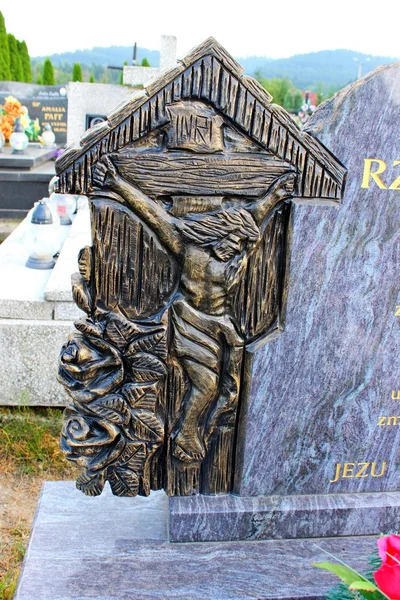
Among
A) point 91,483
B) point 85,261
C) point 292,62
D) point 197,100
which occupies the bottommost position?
point 91,483

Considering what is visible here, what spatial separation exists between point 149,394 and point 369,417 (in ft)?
2.76

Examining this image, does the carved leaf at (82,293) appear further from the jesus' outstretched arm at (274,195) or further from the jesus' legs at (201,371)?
the jesus' outstretched arm at (274,195)

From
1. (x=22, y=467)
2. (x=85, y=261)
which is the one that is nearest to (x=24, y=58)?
(x=22, y=467)

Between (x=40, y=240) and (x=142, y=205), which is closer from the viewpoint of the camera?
(x=142, y=205)

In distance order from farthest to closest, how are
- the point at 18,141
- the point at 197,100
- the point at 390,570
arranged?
1. the point at 18,141
2. the point at 197,100
3. the point at 390,570

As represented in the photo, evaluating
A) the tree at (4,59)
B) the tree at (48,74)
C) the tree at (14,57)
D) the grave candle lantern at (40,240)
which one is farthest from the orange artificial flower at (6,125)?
the tree at (14,57)

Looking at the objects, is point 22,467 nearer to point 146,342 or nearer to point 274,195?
point 146,342

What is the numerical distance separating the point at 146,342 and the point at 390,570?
986 millimetres

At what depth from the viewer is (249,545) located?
2250 mm

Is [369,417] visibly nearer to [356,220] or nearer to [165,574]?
[356,220]

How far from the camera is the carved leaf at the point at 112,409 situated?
2068 millimetres

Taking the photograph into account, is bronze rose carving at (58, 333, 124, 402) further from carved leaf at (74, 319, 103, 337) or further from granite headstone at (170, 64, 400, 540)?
granite headstone at (170, 64, 400, 540)

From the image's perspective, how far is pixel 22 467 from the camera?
3658 mm

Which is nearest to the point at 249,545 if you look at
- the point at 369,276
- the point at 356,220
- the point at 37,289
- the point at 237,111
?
the point at 369,276
